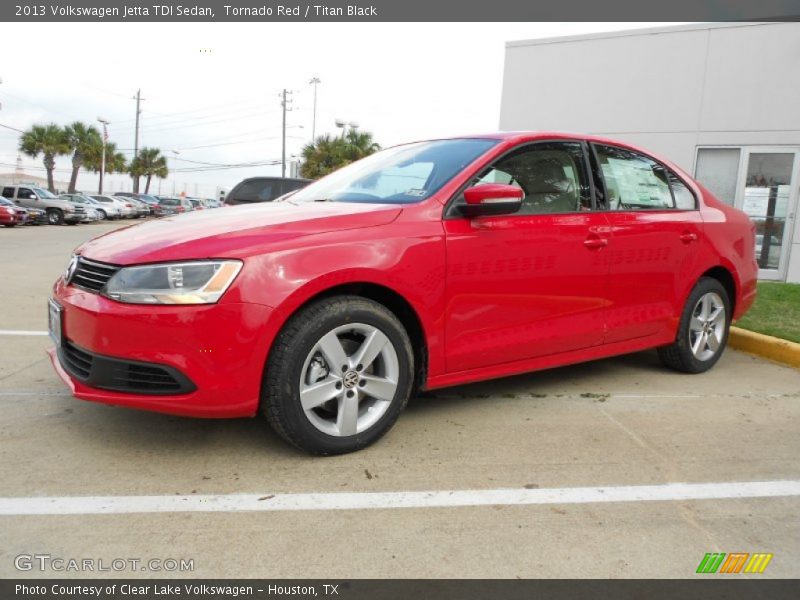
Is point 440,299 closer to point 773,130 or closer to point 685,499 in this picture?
point 685,499

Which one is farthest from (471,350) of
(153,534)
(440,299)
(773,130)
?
(773,130)

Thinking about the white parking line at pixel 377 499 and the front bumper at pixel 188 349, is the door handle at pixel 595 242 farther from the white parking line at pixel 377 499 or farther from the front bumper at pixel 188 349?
the front bumper at pixel 188 349

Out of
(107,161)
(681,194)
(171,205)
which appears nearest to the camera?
(681,194)

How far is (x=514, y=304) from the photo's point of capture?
336 cm

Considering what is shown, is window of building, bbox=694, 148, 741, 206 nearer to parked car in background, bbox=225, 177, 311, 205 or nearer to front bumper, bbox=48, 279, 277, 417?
parked car in background, bbox=225, 177, 311, 205

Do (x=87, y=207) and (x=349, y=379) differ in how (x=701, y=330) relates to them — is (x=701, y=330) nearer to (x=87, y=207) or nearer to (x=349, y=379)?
(x=349, y=379)

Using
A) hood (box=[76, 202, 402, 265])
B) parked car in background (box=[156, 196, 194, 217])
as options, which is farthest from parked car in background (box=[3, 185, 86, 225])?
hood (box=[76, 202, 402, 265])

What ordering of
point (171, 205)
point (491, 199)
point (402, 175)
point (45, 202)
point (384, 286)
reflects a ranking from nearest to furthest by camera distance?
point (384, 286), point (491, 199), point (402, 175), point (45, 202), point (171, 205)

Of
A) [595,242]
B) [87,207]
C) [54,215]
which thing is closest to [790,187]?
[595,242]

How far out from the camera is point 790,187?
34.1 feet

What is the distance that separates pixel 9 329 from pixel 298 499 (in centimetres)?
425

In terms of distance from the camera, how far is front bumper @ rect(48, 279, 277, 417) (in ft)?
8.47

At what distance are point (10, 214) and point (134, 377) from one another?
2581 cm

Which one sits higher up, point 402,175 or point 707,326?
point 402,175
